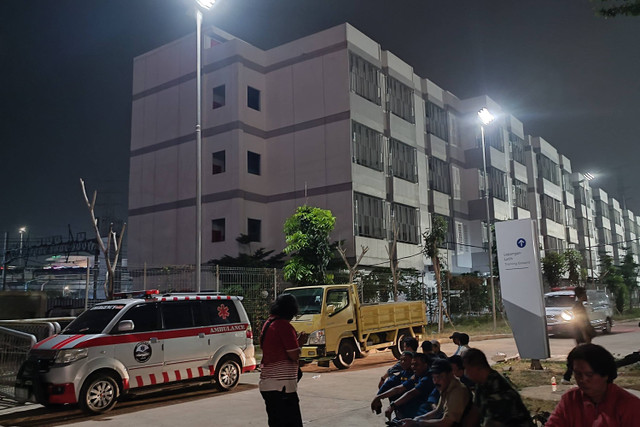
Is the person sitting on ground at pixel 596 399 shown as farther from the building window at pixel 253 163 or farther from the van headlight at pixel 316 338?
the building window at pixel 253 163

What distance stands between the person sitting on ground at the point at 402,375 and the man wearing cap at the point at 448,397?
1.49m

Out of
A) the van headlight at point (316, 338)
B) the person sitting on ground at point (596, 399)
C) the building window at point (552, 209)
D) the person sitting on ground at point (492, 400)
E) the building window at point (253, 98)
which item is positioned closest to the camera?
the person sitting on ground at point (596, 399)

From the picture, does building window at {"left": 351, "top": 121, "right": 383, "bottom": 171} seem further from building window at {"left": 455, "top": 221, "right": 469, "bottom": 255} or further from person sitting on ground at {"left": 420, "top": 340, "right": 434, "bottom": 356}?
person sitting on ground at {"left": 420, "top": 340, "right": 434, "bottom": 356}

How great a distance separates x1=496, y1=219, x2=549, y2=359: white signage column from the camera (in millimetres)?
11250

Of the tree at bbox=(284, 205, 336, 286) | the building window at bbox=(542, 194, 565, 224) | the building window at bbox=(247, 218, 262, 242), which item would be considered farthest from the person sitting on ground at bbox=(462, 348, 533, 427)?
the building window at bbox=(542, 194, 565, 224)

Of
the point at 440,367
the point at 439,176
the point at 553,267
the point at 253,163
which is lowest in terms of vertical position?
the point at 440,367

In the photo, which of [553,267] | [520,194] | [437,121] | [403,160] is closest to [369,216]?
[403,160]

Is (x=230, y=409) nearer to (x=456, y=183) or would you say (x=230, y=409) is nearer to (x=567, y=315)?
(x=567, y=315)

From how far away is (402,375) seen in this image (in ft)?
21.3

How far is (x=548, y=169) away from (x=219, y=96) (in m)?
38.1

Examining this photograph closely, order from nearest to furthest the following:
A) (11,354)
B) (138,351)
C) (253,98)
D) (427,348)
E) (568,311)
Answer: (427,348) → (138,351) → (11,354) → (568,311) → (253,98)

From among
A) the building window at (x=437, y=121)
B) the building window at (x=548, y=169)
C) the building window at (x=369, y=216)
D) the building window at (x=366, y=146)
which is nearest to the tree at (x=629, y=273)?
the building window at (x=548, y=169)

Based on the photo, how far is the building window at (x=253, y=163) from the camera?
31491 mm

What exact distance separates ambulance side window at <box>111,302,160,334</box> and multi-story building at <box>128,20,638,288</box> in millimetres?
17416
